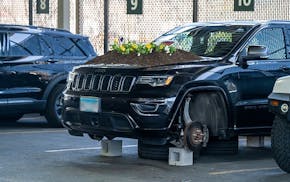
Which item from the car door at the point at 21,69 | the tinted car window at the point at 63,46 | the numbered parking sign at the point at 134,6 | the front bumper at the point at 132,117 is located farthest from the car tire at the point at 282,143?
the numbered parking sign at the point at 134,6

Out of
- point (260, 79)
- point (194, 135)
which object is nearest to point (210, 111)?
point (194, 135)

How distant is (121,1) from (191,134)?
1025 cm

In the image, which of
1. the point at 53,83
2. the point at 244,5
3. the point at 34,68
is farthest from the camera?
the point at 244,5

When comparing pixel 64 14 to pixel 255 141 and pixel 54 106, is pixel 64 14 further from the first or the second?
pixel 255 141

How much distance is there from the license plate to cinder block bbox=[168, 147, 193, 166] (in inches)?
39.4

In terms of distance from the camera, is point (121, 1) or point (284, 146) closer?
point (284, 146)

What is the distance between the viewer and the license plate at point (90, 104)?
890 centimetres

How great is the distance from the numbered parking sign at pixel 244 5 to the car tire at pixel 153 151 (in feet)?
21.5

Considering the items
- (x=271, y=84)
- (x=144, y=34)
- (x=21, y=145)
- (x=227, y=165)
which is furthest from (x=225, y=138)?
(x=144, y=34)

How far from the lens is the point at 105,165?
902 centimetres

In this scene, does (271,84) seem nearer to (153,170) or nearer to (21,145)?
(153,170)

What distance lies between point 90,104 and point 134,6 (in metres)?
8.96

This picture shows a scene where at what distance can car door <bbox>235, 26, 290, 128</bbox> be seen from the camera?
9344 mm

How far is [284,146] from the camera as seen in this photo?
830cm
